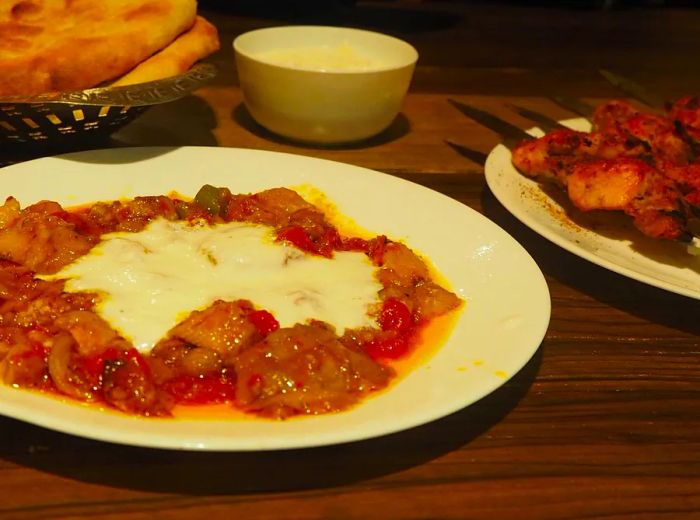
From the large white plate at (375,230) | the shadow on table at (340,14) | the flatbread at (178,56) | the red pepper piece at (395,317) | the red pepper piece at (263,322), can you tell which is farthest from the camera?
the shadow on table at (340,14)

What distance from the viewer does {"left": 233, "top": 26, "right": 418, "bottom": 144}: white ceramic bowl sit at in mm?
3240

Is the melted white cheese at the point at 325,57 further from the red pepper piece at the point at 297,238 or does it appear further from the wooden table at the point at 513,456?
the red pepper piece at the point at 297,238

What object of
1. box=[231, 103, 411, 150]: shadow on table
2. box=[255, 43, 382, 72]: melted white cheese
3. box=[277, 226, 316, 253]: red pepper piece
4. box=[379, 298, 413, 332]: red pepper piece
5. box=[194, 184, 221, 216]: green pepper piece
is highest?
box=[255, 43, 382, 72]: melted white cheese

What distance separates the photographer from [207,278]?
204cm

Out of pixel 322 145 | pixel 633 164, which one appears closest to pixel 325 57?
pixel 322 145

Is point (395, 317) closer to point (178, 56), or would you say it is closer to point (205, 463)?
point (205, 463)

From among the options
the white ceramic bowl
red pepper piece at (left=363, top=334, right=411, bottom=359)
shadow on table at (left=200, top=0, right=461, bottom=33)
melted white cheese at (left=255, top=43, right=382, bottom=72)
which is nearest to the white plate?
Result: the white ceramic bowl

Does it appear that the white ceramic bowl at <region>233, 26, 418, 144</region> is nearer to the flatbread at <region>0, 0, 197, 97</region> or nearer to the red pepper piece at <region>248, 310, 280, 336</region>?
the flatbread at <region>0, 0, 197, 97</region>

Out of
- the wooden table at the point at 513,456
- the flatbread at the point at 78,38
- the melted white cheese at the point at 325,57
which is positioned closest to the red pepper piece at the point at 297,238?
the wooden table at the point at 513,456

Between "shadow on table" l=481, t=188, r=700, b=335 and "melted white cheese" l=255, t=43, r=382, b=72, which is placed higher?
"melted white cheese" l=255, t=43, r=382, b=72

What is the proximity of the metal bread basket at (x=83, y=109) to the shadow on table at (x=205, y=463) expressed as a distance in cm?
121

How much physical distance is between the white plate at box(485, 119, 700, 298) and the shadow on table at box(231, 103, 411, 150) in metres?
0.67

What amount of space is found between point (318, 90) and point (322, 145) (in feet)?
0.96

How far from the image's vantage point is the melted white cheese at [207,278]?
6.19 ft
